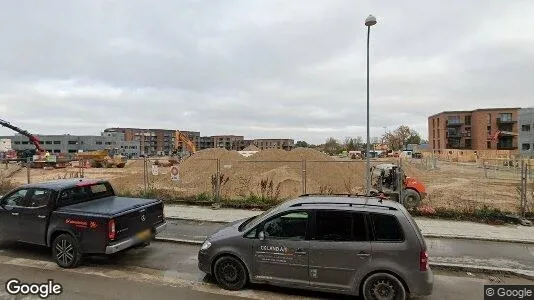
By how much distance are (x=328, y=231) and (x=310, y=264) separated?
576mm

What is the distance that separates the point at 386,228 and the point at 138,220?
4.82 meters

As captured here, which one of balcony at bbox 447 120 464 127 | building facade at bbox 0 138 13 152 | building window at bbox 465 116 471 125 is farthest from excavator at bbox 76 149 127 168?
building window at bbox 465 116 471 125

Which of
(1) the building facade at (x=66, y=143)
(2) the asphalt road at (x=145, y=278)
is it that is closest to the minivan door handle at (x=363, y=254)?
(2) the asphalt road at (x=145, y=278)

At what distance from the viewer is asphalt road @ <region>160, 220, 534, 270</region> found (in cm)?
755

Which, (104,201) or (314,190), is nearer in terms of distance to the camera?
(104,201)

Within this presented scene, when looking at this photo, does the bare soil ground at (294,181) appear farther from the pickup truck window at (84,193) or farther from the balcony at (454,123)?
the balcony at (454,123)

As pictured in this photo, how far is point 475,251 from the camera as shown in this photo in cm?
826

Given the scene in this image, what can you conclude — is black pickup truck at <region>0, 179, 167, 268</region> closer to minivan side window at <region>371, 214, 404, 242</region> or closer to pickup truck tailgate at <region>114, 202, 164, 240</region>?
pickup truck tailgate at <region>114, 202, 164, 240</region>

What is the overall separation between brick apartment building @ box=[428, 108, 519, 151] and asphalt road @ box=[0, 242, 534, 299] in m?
75.2

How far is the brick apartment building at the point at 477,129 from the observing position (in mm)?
74562

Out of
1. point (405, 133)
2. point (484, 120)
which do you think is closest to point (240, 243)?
point (484, 120)

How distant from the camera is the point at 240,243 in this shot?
20.0 feet

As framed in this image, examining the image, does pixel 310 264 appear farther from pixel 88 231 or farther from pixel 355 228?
pixel 88 231

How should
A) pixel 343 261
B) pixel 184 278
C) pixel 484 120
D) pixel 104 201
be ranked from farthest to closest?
pixel 484 120
pixel 104 201
pixel 184 278
pixel 343 261
